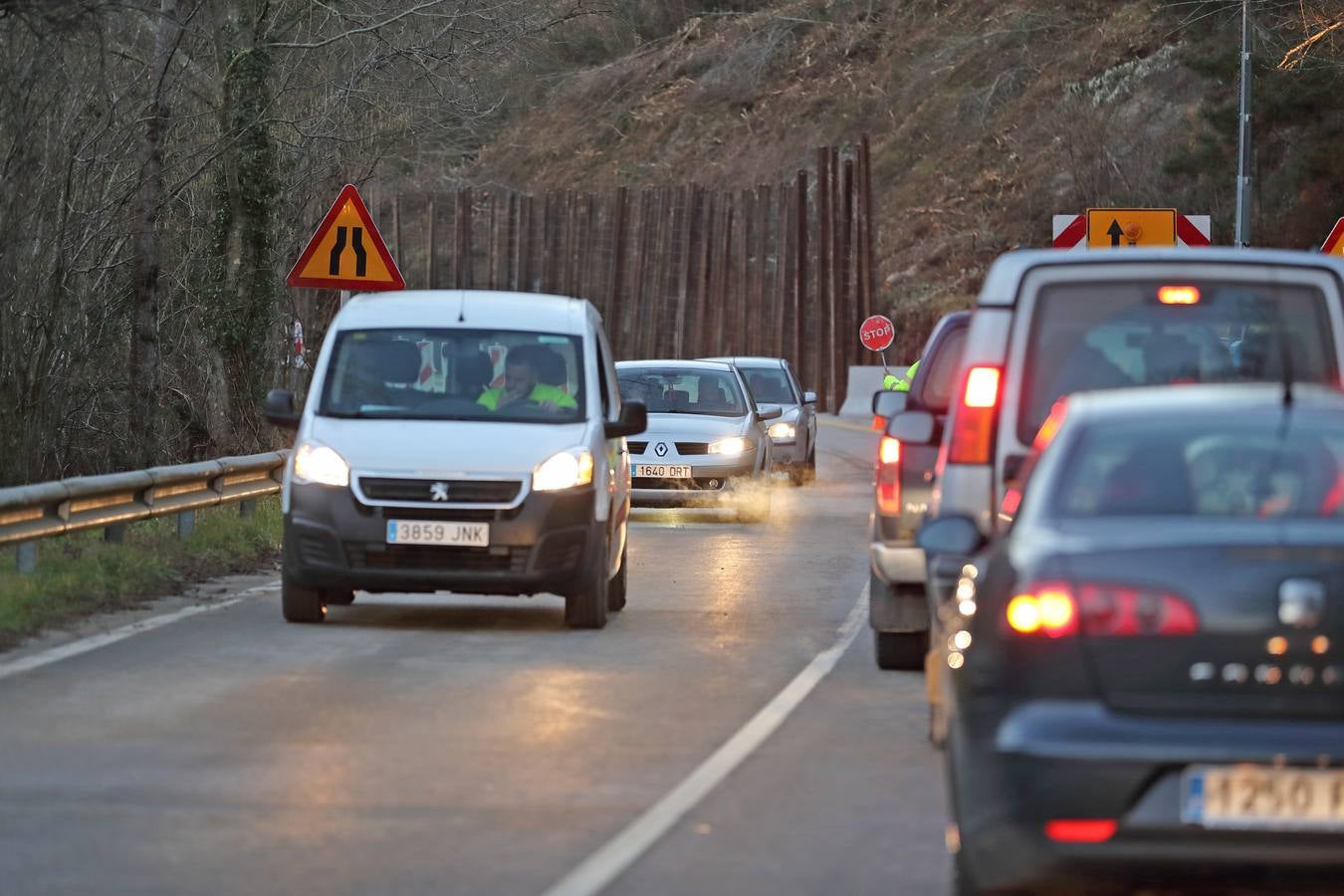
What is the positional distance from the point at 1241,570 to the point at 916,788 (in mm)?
3069

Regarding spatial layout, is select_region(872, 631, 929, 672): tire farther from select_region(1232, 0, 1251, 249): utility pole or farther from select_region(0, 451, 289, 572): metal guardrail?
select_region(1232, 0, 1251, 249): utility pole

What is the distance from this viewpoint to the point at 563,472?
14328 millimetres

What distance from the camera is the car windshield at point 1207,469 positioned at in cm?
664

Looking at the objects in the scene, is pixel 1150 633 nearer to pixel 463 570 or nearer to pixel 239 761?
pixel 239 761

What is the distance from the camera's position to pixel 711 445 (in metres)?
25.8

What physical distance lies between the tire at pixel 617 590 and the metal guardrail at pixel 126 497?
3.15m

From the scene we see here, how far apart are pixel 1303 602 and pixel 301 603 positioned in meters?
8.96

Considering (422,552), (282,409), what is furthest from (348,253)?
(422,552)

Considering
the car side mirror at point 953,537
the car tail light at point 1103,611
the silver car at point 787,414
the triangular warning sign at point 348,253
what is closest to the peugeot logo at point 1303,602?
the car tail light at point 1103,611

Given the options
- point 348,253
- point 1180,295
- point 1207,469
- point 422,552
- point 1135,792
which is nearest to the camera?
point 1135,792

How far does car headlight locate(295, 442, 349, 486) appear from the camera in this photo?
1422 centimetres

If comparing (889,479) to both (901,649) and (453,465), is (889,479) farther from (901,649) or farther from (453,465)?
(453,465)

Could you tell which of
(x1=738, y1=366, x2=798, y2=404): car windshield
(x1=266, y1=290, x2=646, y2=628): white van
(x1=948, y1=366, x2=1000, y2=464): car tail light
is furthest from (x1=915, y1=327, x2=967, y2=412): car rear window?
(x1=738, y1=366, x2=798, y2=404): car windshield

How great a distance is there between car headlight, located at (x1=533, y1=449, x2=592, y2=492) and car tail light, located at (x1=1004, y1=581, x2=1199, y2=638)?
8.05m
